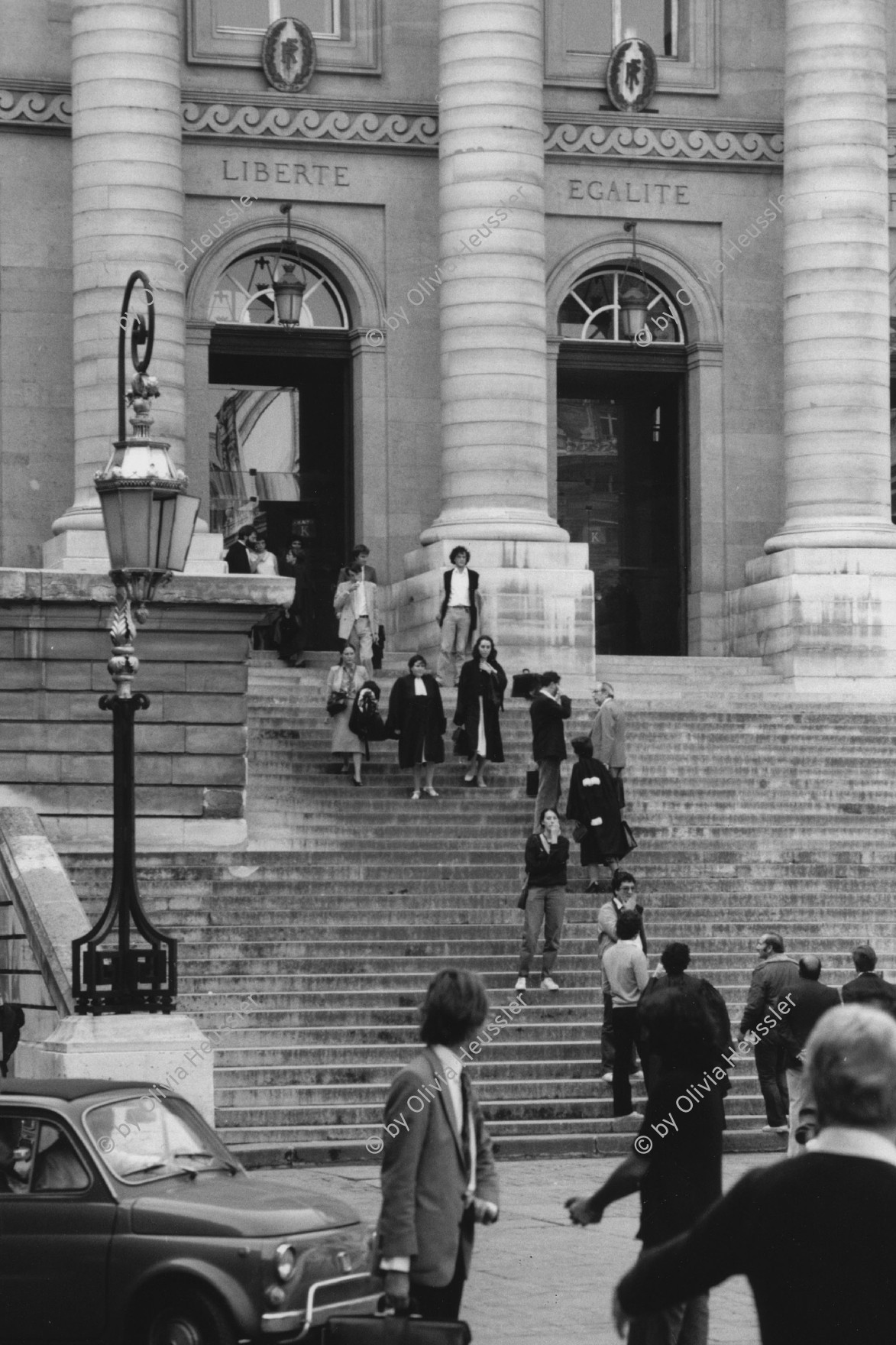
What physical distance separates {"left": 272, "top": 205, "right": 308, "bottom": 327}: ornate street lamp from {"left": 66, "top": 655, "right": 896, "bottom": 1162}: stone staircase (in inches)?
257

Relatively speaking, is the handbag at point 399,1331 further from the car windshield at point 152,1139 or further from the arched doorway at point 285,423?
the arched doorway at point 285,423

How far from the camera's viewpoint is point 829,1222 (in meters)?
5.80

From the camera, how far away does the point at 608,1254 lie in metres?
14.5

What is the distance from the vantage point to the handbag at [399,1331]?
8.22 metres

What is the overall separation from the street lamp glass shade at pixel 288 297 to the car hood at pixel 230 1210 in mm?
25783

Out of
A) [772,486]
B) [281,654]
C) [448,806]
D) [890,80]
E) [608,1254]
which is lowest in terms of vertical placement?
[608,1254]

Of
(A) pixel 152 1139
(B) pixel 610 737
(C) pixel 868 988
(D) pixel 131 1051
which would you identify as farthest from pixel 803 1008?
(B) pixel 610 737

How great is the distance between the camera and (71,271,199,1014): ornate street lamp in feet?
51.3

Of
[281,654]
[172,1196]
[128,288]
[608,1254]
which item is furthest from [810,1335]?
[281,654]

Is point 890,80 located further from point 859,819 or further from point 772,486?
point 859,819

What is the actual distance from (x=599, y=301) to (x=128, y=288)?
21145mm

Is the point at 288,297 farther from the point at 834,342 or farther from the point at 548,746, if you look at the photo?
the point at 548,746

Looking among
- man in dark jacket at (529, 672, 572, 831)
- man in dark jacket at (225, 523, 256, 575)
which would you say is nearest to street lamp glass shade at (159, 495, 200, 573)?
man in dark jacket at (529, 672, 572, 831)

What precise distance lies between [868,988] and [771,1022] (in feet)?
10.7
